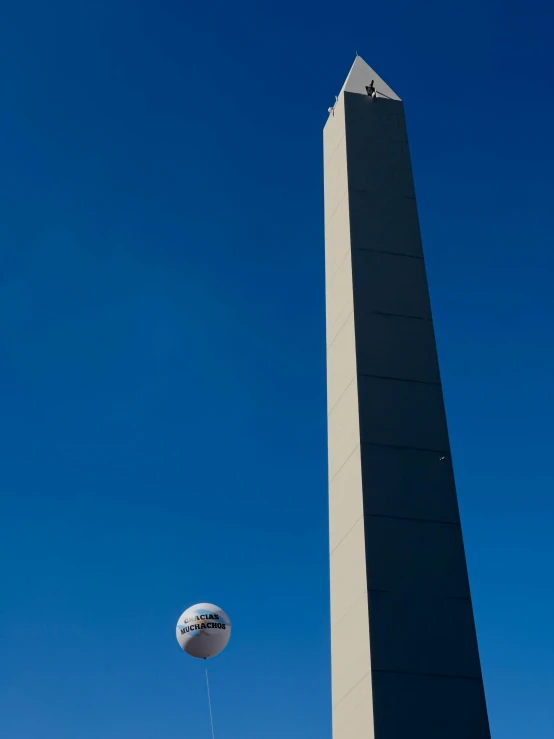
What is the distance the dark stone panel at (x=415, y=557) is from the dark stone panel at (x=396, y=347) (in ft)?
9.21

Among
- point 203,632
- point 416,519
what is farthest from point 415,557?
point 203,632

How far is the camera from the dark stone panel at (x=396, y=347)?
14.3 meters

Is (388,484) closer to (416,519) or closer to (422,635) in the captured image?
(416,519)

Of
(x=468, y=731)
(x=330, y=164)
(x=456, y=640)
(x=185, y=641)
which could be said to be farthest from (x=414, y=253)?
(x=185, y=641)

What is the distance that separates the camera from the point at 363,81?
61.8 feet

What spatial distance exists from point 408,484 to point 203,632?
7.58m

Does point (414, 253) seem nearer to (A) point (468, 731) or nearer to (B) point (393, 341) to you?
(B) point (393, 341)

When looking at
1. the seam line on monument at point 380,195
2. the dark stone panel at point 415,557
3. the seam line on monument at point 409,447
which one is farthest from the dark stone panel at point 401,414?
the seam line on monument at point 380,195

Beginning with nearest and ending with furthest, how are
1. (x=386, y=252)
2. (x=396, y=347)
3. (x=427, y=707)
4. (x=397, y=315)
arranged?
(x=427, y=707)
(x=396, y=347)
(x=397, y=315)
(x=386, y=252)

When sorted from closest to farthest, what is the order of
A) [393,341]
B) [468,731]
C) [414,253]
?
[468,731] → [393,341] → [414,253]

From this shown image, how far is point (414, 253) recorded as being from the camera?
16125 millimetres

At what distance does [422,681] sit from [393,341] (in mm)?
5861

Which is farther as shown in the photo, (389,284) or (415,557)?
(389,284)

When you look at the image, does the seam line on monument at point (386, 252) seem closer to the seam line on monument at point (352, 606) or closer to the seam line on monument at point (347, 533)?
the seam line on monument at point (347, 533)
